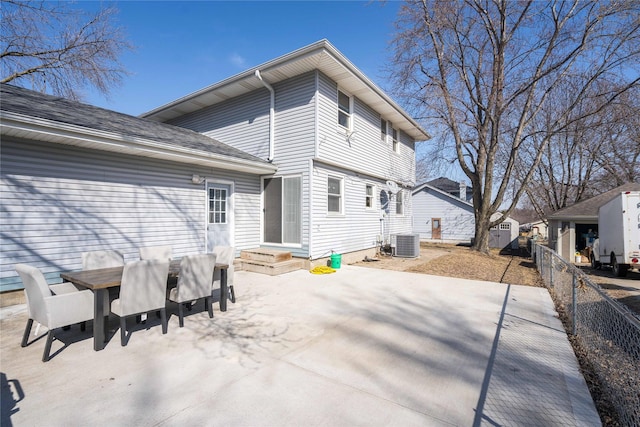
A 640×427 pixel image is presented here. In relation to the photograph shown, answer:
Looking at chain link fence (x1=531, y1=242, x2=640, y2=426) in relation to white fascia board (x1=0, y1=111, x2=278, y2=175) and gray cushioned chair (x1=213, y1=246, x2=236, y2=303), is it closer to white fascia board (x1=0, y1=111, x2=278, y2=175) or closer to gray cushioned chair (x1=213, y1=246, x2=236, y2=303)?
gray cushioned chair (x1=213, y1=246, x2=236, y2=303)

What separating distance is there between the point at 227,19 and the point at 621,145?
23692 mm

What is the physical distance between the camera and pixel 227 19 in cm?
1027

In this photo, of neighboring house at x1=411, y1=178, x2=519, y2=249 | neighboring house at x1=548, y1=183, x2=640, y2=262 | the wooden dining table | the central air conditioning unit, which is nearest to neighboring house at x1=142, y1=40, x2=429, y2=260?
the central air conditioning unit

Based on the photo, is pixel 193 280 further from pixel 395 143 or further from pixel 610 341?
pixel 395 143

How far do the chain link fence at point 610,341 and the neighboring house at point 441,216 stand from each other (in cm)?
1932

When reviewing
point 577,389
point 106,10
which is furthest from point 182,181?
point 106,10

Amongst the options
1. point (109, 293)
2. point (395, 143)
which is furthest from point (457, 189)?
point (109, 293)

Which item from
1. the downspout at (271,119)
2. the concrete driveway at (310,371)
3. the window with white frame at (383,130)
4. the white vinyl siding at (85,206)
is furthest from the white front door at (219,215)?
the window with white frame at (383,130)

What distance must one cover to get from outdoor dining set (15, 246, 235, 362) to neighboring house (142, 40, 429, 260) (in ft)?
14.0

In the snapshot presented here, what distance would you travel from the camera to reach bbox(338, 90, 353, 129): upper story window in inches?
370

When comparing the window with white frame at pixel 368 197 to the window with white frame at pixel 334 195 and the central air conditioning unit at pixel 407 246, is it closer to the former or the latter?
the central air conditioning unit at pixel 407 246

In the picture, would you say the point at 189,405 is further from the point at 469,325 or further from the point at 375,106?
the point at 375,106

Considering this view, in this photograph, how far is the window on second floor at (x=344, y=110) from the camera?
9.41 metres

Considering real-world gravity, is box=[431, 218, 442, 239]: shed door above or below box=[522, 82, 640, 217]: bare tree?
below
